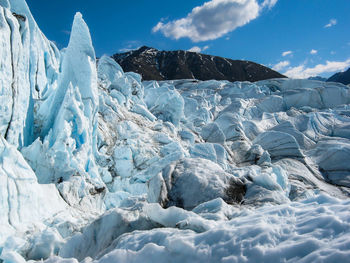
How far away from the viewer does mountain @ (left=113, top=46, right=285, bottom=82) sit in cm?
6412

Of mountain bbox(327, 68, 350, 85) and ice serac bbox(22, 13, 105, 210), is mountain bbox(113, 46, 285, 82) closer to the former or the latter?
mountain bbox(327, 68, 350, 85)

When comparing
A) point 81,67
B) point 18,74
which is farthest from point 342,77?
point 18,74

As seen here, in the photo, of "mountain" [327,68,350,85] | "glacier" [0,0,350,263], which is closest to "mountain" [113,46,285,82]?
"mountain" [327,68,350,85]

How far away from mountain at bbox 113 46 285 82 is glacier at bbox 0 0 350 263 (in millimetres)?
44550

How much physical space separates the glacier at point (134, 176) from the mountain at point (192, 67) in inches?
1754

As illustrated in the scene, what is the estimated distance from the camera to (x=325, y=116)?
70.4 feet

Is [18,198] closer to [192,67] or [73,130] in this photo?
[73,130]

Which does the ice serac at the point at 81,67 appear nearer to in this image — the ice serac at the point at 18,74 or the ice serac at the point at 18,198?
the ice serac at the point at 18,74

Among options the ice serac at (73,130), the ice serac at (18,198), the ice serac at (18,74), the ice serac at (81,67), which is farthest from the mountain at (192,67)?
the ice serac at (18,198)

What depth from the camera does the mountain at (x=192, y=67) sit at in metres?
64.1

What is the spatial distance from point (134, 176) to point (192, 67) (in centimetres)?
6305

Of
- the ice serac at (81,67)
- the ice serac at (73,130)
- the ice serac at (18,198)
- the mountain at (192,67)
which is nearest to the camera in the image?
the ice serac at (18,198)

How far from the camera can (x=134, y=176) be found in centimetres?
1093

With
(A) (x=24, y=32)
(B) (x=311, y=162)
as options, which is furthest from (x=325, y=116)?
(A) (x=24, y=32)
